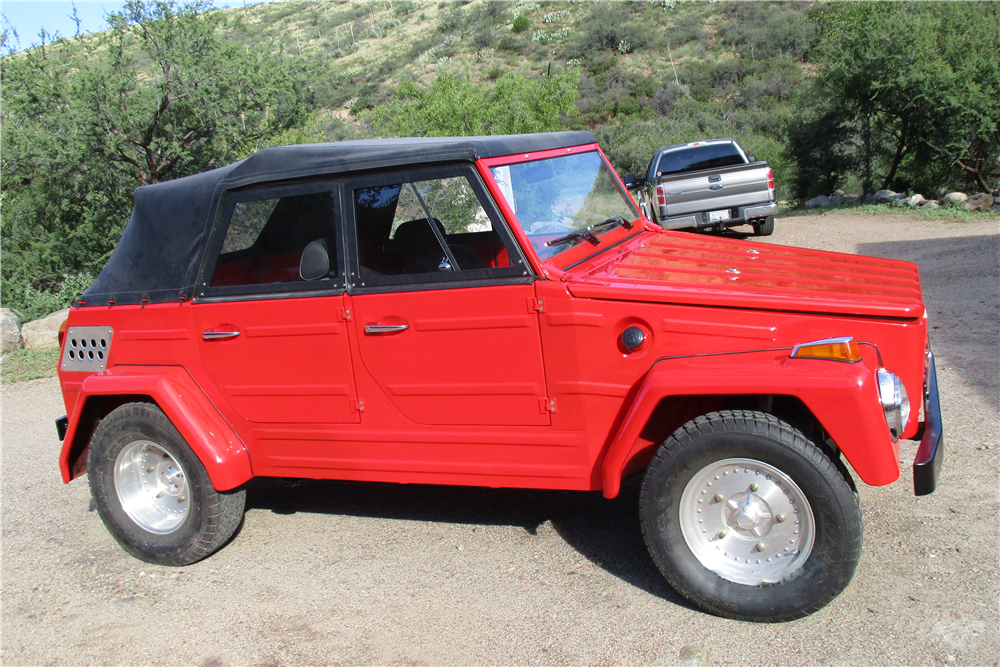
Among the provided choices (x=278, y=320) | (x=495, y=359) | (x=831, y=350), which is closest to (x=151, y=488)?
(x=278, y=320)

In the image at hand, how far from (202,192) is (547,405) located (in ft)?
7.04

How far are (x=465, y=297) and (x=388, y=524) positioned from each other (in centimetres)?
168

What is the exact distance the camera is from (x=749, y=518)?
9.71ft

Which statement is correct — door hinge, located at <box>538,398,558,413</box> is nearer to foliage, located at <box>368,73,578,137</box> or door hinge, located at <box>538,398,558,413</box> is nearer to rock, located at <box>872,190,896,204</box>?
foliage, located at <box>368,73,578,137</box>

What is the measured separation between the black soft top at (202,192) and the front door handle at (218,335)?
219 mm

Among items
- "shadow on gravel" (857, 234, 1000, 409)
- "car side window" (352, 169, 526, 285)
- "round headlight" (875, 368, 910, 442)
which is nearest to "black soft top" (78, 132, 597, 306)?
"car side window" (352, 169, 526, 285)

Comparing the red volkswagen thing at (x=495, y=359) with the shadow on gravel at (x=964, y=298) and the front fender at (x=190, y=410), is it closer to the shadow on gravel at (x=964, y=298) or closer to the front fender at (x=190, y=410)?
the front fender at (x=190, y=410)

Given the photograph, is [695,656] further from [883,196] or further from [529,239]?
[883,196]

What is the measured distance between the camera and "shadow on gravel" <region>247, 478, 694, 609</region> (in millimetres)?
3619

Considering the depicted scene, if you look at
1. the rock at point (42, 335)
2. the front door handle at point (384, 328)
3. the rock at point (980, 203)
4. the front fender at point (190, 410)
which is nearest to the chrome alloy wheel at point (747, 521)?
the front door handle at point (384, 328)

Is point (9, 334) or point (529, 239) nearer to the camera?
point (529, 239)

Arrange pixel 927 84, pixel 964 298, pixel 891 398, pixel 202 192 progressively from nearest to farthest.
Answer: pixel 891 398 < pixel 202 192 < pixel 964 298 < pixel 927 84

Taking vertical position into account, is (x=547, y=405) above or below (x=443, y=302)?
below

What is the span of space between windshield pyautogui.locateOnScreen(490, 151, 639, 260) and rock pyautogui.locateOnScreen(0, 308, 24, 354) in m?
10.0
